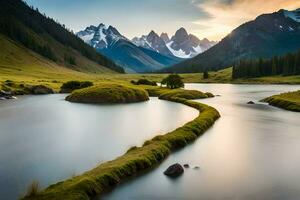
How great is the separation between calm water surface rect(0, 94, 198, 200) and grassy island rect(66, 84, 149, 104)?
77.8ft

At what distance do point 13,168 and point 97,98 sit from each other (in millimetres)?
89152

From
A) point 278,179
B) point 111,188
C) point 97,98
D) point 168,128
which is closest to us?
point 111,188

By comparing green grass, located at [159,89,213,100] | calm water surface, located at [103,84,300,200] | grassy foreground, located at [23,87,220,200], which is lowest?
green grass, located at [159,89,213,100]

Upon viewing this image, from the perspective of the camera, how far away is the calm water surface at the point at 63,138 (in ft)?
138

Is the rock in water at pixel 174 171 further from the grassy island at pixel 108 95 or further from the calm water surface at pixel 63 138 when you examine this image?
the grassy island at pixel 108 95

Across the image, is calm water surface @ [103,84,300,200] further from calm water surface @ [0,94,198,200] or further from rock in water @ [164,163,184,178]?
calm water surface @ [0,94,198,200]

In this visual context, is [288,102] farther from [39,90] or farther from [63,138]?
[39,90]

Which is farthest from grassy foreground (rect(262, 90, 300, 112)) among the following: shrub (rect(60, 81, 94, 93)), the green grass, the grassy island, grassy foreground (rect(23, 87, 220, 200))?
shrub (rect(60, 81, 94, 93))

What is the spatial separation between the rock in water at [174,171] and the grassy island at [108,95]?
89004mm

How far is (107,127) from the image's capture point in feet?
247

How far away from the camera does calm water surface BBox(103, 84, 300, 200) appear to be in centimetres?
3634

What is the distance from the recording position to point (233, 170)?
146ft

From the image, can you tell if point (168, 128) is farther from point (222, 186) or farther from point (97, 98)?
point (97, 98)

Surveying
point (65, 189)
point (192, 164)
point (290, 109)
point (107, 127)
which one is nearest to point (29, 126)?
point (107, 127)
